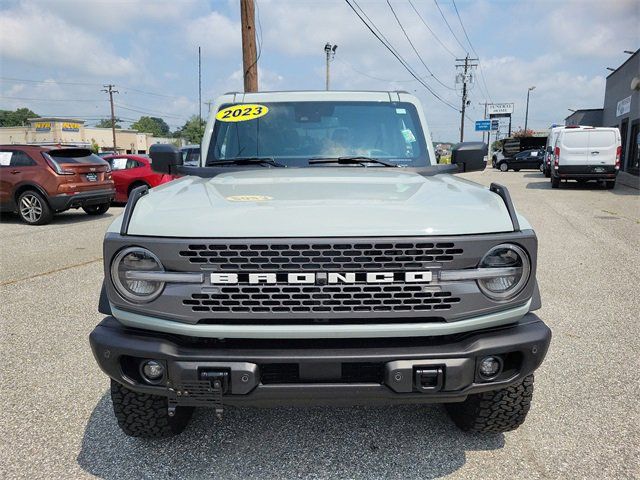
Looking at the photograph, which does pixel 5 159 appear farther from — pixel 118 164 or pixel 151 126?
pixel 151 126

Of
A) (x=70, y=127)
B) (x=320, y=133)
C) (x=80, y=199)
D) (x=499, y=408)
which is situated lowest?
(x=499, y=408)

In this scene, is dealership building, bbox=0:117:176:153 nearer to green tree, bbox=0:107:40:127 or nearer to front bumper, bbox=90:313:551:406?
green tree, bbox=0:107:40:127

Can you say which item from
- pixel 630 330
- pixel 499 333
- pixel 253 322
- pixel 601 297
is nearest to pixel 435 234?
pixel 499 333

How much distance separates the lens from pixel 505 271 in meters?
2.19

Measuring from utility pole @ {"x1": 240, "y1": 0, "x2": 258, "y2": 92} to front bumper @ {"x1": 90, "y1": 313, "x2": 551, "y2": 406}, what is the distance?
10.5 metres

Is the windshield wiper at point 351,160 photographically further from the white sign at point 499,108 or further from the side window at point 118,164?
the white sign at point 499,108

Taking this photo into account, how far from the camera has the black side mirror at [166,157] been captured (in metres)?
3.78

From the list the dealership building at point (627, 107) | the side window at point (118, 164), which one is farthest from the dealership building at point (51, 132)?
the side window at point (118, 164)

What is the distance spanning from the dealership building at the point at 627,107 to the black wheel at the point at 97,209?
2302 centimetres

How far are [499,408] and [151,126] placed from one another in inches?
6712

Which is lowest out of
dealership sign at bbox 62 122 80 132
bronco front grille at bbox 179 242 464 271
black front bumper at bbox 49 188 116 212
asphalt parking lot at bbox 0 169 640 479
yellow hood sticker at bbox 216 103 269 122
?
asphalt parking lot at bbox 0 169 640 479

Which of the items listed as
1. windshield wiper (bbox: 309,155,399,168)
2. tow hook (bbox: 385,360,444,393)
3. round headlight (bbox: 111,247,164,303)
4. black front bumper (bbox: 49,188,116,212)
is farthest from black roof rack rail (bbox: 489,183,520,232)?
black front bumper (bbox: 49,188,116,212)

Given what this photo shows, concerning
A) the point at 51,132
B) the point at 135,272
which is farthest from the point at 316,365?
the point at 51,132

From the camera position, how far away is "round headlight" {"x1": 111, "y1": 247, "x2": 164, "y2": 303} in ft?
7.06
